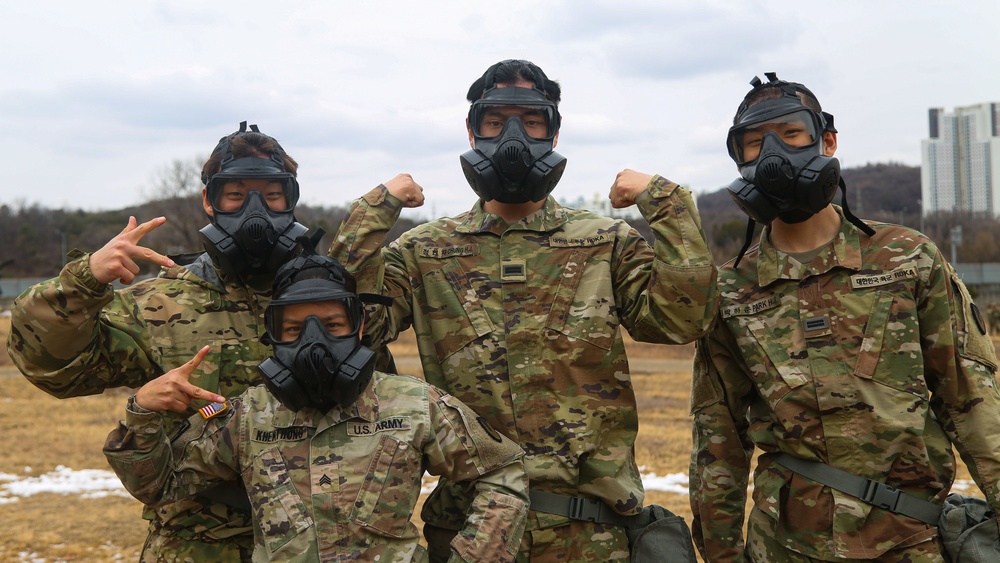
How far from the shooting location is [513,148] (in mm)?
3709

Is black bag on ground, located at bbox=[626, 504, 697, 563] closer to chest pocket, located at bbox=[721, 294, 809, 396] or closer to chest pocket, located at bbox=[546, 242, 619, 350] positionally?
chest pocket, located at bbox=[721, 294, 809, 396]

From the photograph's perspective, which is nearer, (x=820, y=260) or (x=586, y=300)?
(x=820, y=260)

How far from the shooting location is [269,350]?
12.9 ft

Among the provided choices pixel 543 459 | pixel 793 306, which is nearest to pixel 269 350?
pixel 543 459

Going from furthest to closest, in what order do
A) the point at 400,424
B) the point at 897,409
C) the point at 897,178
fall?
the point at 897,178, the point at 897,409, the point at 400,424

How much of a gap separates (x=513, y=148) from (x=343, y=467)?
1494 mm

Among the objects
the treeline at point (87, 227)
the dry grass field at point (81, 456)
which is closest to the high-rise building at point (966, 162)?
the treeline at point (87, 227)

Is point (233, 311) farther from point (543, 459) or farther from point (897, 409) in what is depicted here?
point (897, 409)

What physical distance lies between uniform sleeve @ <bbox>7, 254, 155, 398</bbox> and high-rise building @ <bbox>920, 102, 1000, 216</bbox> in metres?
107

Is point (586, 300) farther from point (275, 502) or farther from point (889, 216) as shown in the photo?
point (889, 216)

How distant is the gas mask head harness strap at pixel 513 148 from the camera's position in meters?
3.75

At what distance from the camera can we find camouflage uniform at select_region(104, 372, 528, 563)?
3252mm

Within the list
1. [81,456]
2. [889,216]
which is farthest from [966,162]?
[81,456]

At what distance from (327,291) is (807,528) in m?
2.25
